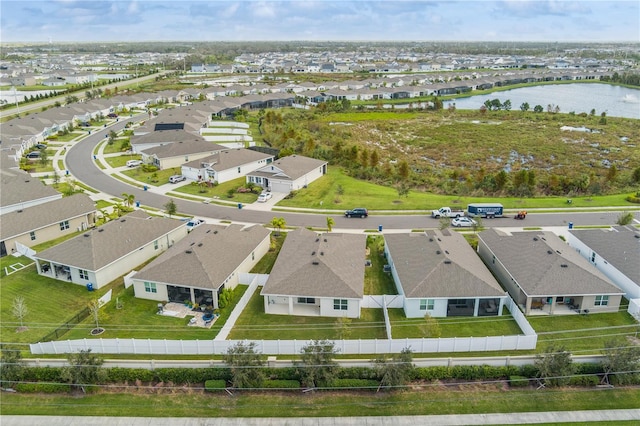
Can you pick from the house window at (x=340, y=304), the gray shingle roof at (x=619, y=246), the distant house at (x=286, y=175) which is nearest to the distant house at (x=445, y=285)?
the house window at (x=340, y=304)

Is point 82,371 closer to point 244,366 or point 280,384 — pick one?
point 244,366

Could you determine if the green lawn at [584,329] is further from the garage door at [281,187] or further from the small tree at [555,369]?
the garage door at [281,187]

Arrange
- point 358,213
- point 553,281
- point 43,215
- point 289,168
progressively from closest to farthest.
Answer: point 553,281
point 43,215
point 358,213
point 289,168

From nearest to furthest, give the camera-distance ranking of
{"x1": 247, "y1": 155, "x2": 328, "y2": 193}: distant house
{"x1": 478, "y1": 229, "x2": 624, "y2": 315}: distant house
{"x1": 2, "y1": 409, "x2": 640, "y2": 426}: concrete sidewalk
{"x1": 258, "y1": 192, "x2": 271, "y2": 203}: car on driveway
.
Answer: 1. {"x1": 2, "y1": 409, "x2": 640, "y2": 426}: concrete sidewalk
2. {"x1": 478, "y1": 229, "x2": 624, "y2": 315}: distant house
3. {"x1": 258, "y1": 192, "x2": 271, "y2": 203}: car on driveway
4. {"x1": 247, "y1": 155, "x2": 328, "y2": 193}: distant house

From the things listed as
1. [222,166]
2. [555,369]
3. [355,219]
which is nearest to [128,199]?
[222,166]

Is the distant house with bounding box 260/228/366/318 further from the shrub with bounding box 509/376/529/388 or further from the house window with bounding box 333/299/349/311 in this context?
the shrub with bounding box 509/376/529/388

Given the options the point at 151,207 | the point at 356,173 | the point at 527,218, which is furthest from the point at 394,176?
the point at 151,207

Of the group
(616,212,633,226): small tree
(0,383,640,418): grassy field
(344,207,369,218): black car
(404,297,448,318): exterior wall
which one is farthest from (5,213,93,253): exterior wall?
(616,212,633,226): small tree
